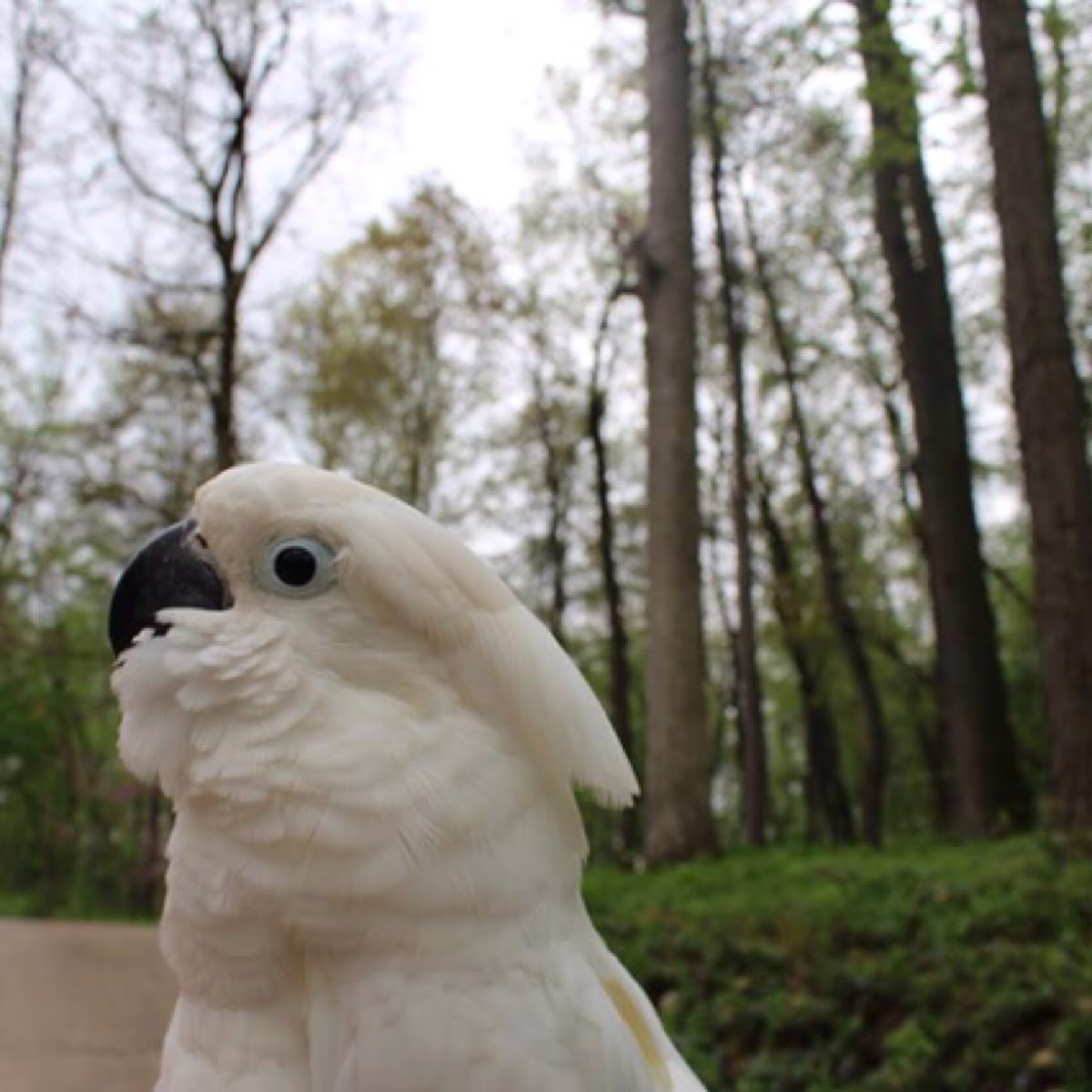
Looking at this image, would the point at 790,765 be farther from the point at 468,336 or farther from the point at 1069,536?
the point at 1069,536

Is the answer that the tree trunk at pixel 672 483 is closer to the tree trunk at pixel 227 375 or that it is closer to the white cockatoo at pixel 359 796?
the tree trunk at pixel 227 375

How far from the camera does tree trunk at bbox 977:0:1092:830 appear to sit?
14.0ft

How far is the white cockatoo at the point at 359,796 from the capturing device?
3.58 feet

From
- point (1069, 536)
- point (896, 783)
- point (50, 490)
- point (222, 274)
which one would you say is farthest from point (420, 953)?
point (896, 783)

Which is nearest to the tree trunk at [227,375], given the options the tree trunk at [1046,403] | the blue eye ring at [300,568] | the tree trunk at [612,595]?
the tree trunk at [1046,403]

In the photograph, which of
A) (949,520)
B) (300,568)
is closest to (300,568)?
(300,568)

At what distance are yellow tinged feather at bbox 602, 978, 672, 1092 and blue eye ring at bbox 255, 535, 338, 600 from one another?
60 cm

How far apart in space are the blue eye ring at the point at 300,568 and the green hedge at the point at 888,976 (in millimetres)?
2411

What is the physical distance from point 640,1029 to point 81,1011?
3811mm

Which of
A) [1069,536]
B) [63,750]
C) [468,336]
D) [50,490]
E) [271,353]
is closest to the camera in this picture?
[1069,536]

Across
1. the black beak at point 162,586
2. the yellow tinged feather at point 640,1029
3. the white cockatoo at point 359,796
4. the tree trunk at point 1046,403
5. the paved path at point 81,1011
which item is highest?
the tree trunk at point 1046,403

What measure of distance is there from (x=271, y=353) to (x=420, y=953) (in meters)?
8.72

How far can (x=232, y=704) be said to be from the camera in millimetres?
1155

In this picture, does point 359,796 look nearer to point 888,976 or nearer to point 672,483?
point 888,976
